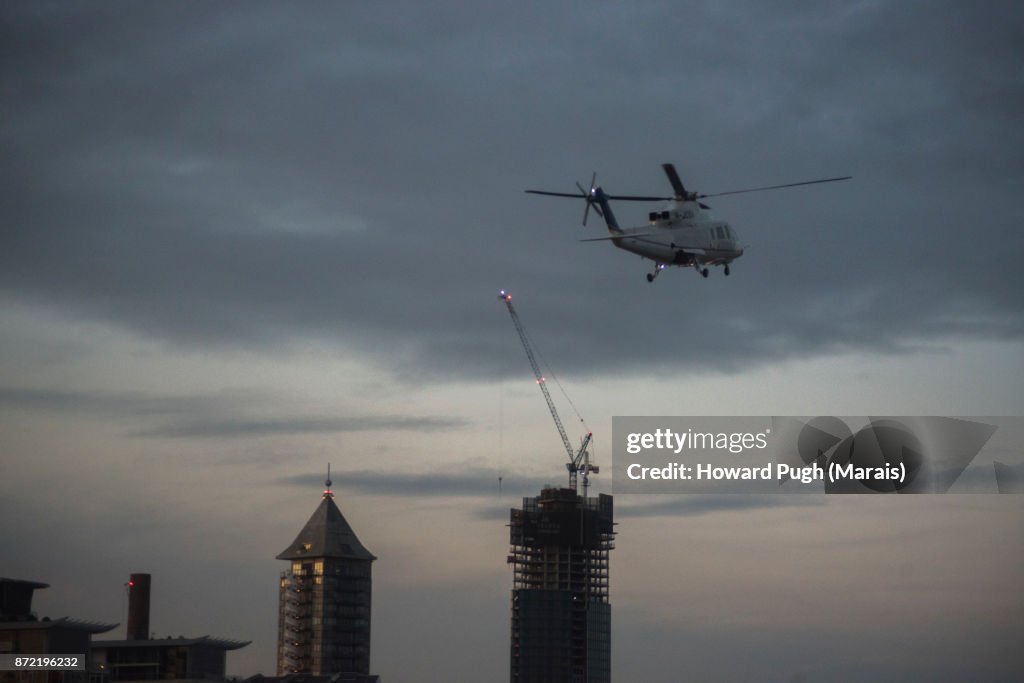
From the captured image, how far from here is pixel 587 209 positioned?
186 m

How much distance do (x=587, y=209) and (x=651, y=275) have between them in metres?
13.6

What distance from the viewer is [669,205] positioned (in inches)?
7121

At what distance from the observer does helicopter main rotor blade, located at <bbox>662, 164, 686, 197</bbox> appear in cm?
17938

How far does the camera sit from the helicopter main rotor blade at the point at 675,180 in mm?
179375

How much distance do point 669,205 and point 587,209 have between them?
9.91 meters

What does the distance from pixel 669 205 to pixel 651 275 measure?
9.06m

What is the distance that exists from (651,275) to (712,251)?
984cm

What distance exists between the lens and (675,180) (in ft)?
596

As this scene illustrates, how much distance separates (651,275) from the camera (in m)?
176

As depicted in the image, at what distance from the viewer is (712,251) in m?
183
